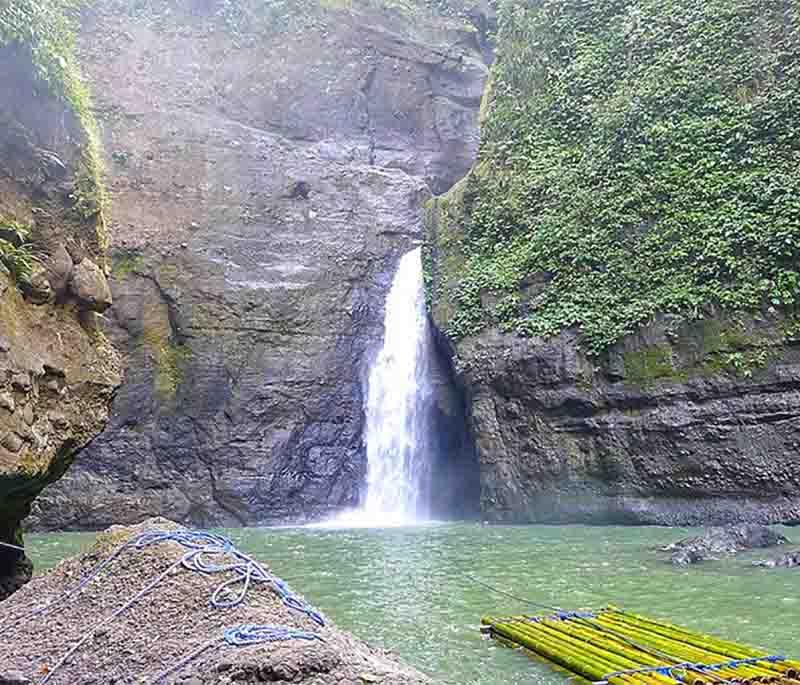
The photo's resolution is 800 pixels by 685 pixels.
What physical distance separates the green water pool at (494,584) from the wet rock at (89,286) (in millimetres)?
3785

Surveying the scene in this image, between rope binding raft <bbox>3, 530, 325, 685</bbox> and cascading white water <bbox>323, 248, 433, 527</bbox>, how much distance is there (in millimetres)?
12320

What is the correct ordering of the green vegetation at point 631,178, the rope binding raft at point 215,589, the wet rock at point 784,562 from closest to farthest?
the rope binding raft at point 215,589 < the wet rock at point 784,562 < the green vegetation at point 631,178

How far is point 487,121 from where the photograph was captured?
19984 mm

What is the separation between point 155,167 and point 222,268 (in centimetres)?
373

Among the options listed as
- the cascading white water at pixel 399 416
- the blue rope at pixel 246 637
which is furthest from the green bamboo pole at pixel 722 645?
the cascading white water at pixel 399 416

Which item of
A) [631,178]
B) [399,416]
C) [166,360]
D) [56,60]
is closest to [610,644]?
[56,60]

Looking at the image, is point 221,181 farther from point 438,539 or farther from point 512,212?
point 438,539

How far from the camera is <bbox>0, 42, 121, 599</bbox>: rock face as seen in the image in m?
7.00

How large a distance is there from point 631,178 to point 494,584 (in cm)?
1049

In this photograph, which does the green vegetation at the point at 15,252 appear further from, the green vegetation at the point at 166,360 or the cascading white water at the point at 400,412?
the cascading white water at the point at 400,412

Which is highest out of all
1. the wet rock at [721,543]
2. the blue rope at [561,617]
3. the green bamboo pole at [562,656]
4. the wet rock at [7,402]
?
the wet rock at [7,402]

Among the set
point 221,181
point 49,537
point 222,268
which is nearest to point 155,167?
point 221,181

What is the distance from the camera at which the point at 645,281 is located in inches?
604

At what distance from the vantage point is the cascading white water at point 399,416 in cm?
1873
